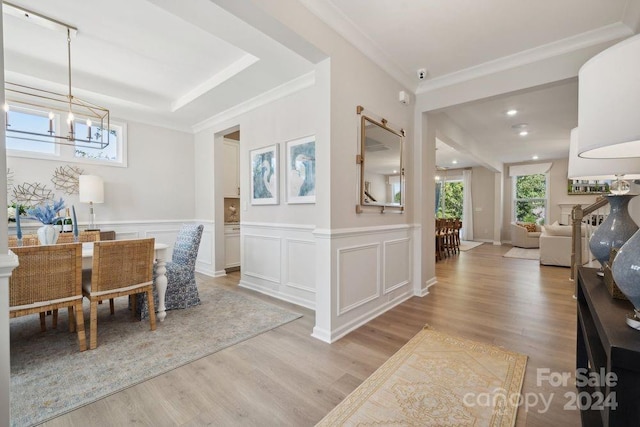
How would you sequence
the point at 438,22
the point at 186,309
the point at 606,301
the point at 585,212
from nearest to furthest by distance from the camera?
the point at 606,301 → the point at 438,22 → the point at 186,309 → the point at 585,212

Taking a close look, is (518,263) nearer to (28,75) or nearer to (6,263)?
(6,263)

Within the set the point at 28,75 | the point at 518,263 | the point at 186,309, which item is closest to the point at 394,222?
the point at 186,309

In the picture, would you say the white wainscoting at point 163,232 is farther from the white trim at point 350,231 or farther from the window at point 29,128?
the white trim at point 350,231

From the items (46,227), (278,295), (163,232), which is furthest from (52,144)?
(278,295)

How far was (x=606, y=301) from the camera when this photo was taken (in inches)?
43.5

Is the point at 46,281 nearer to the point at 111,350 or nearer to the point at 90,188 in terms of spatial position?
the point at 111,350

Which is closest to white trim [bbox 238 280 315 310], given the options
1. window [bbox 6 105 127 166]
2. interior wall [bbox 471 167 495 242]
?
window [bbox 6 105 127 166]

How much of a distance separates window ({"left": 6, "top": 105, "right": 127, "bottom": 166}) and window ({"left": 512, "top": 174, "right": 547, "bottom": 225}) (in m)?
11.0

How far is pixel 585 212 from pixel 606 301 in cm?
370

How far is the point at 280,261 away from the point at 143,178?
2905 millimetres

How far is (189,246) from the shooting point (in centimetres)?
313

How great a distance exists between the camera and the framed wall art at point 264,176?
3643mm

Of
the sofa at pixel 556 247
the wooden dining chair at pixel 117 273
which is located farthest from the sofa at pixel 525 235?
the wooden dining chair at pixel 117 273

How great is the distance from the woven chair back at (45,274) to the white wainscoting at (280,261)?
6.50ft
